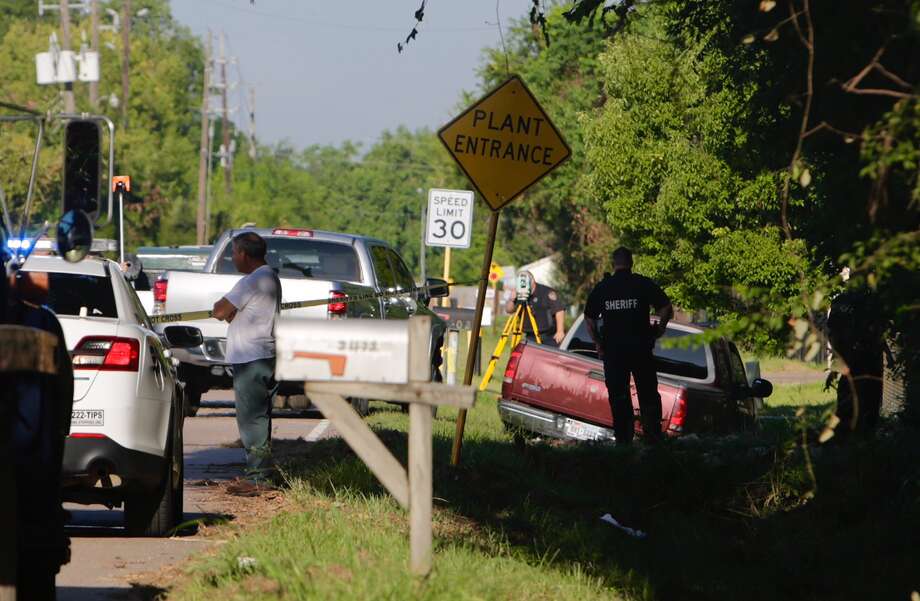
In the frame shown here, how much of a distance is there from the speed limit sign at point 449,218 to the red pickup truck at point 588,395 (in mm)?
6974

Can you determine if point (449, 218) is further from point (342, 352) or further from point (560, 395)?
point (342, 352)

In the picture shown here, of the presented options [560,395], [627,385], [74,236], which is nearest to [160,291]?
[560,395]

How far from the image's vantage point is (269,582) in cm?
689

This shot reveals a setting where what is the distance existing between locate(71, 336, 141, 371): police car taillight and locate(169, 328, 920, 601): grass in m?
1.11

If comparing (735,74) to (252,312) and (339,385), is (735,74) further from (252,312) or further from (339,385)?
(339,385)

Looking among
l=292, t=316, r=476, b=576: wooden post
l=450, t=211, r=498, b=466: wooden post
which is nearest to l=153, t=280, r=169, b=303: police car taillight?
l=450, t=211, r=498, b=466: wooden post

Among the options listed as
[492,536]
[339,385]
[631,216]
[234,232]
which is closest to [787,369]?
[631,216]

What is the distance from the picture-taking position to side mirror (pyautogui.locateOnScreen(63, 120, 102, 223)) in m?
9.66

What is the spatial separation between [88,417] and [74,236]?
3.18m

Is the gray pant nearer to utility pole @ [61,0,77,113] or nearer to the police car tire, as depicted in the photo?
the police car tire

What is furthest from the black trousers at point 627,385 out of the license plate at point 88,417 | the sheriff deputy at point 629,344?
the license plate at point 88,417

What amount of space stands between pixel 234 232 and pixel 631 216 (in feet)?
53.3

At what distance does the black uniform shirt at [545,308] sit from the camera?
84.0 ft

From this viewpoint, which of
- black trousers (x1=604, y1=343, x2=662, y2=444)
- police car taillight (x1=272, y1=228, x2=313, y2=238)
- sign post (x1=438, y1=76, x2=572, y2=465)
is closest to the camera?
sign post (x1=438, y1=76, x2=572, y2=465)
